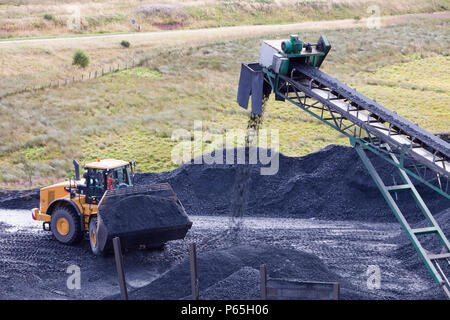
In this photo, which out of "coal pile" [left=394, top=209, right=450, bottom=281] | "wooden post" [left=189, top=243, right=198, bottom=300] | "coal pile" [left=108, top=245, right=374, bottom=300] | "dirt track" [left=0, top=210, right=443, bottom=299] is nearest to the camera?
"wooden post" [left=189, top=243, right=198, bottom=300]

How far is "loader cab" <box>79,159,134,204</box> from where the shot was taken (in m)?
19.1

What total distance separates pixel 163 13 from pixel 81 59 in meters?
13.9

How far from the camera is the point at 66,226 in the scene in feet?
65.3

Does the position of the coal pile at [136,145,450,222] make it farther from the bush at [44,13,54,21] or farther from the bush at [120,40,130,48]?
the bush at [44,13,54,21]

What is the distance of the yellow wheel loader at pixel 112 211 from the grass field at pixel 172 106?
9.22m

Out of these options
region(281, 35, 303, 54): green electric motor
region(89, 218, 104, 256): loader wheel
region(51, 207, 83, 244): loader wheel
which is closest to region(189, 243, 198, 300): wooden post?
region(89, 218, 104, 256): loader wheel

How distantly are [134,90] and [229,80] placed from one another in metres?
6.29

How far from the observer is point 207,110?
118ft

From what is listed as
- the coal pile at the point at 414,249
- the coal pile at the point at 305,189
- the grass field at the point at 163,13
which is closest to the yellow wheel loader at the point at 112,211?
the coal pile at the point at 305,189

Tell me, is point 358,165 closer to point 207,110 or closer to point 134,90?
point 207,110

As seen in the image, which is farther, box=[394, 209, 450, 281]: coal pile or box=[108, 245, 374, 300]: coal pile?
box=[394, 209, 450, 281]: coal pile

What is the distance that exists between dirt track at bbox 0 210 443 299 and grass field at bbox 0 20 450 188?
770 centimetres

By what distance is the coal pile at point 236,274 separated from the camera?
14.2 meters

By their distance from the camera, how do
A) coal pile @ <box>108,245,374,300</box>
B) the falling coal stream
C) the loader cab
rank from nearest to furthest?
1. coal pile @ <box>108,245,374,300</box>
2. the loader cab
3. the falling coal stream
